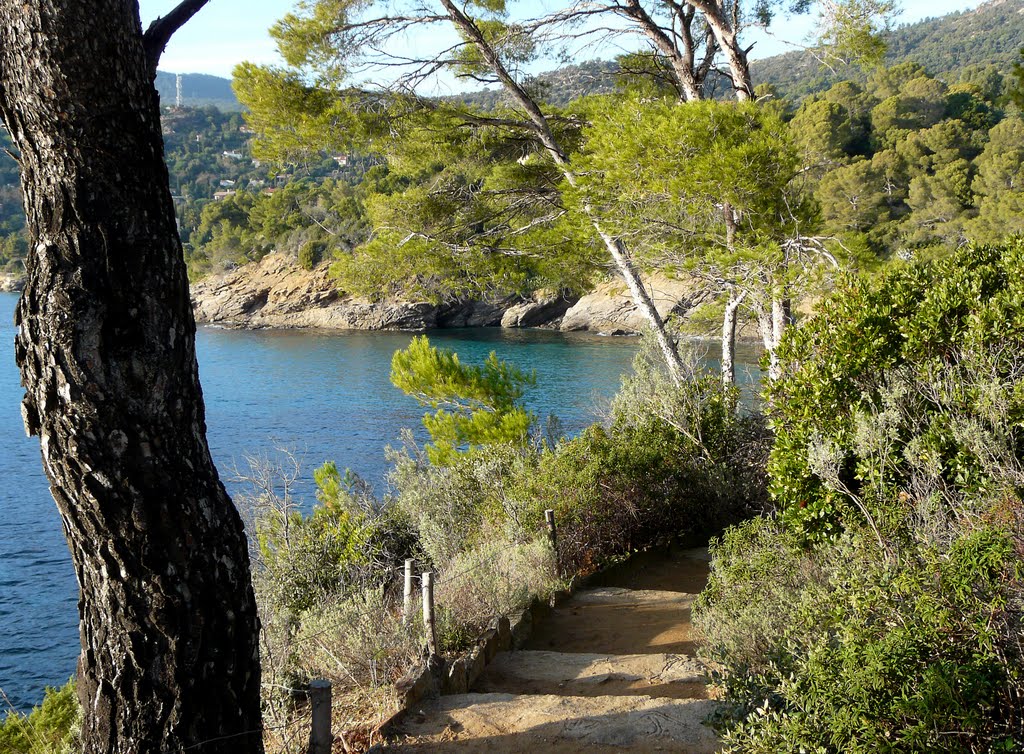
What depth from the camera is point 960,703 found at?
8.17 feet

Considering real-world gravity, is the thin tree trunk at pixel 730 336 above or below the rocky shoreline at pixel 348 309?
below

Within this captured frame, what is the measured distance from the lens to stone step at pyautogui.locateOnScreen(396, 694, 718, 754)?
3637 millimetres

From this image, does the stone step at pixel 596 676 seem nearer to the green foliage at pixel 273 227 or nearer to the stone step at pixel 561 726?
the stone step at pixel 561 726

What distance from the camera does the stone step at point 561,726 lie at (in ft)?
11.9

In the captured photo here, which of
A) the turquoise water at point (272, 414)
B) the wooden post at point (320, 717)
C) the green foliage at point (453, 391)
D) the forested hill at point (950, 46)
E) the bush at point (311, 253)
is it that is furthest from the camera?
the bush at point (311, 253)

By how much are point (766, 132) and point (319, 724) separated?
7547 millimetres

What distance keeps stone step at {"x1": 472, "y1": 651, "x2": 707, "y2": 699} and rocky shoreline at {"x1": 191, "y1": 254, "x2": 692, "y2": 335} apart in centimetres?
3842

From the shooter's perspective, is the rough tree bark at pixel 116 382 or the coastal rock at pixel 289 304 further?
the coastal rock at pixel 289 304

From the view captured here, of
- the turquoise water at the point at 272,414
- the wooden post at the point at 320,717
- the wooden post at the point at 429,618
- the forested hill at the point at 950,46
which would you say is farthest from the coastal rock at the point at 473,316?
the wooden post at the point at 320,717

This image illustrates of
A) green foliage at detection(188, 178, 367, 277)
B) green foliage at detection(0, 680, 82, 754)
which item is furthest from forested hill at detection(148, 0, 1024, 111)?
green foliage at detection(0, 680, 82, 754)

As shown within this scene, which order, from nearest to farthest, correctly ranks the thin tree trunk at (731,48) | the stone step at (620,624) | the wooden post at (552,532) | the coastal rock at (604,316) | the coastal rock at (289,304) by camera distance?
the stone step at (620,624)
the wooden post at (552,532)
the thin tree trunk at (731,48)
the coastal rock at (604,316)
the coastal rock at (289,304)

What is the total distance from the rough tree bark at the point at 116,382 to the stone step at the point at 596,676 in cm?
210

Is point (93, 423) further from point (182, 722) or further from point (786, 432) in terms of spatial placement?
point (786, 432)

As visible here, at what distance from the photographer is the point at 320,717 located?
3.46 metres
